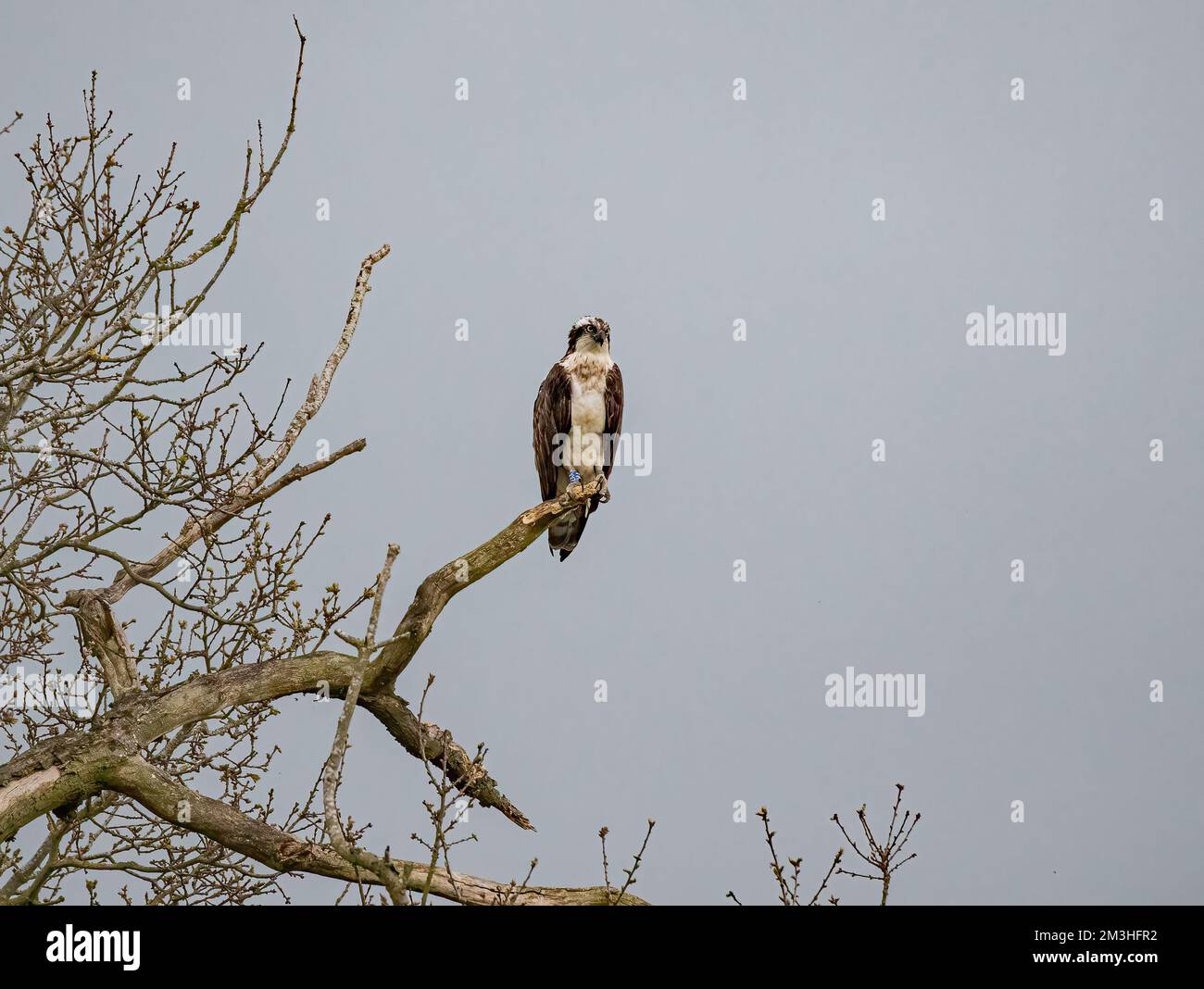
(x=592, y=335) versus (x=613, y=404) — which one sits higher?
(x=592, y=335)

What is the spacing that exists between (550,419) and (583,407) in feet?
0.81

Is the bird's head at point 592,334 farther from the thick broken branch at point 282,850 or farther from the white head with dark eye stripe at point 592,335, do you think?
the thick broken branch at point 282,850

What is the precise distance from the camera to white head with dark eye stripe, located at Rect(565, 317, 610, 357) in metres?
8.24

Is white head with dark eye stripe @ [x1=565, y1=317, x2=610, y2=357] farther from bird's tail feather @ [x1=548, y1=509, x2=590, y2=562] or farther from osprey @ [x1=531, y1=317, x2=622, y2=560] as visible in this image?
bird's tail feather @ [x1=548, y1=509, x2=590, y2=562]

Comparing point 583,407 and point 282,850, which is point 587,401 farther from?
point 282,850

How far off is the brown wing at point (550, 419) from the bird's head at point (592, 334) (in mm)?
210

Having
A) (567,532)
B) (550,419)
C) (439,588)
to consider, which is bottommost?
(439,588)

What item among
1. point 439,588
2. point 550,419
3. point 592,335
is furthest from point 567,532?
point 439,588

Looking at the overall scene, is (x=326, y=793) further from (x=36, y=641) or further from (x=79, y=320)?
(x=36, y=641)

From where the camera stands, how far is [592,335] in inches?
325

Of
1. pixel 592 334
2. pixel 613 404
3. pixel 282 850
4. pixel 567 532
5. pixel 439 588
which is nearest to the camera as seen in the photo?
pixel 282 850
